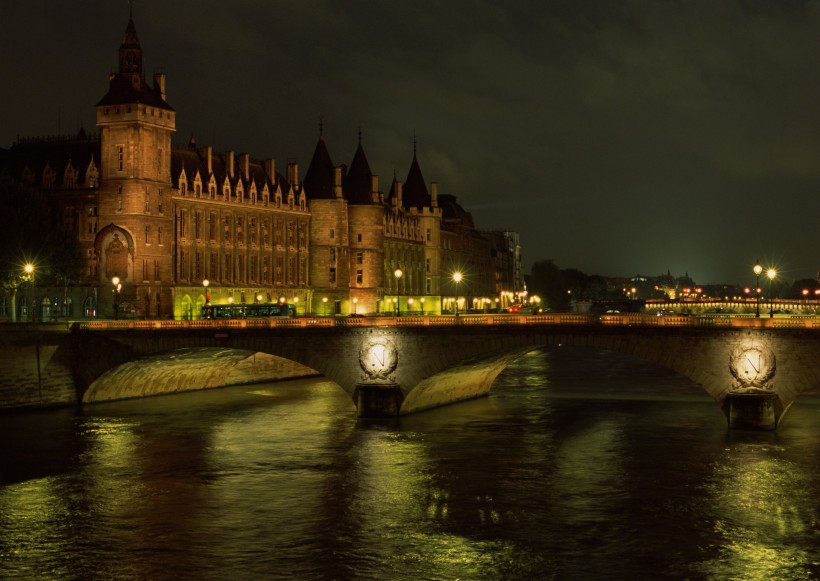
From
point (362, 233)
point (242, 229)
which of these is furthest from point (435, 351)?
point (362, 233)

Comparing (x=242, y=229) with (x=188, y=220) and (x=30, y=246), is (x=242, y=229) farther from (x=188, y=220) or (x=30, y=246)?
(x=30, y=246)

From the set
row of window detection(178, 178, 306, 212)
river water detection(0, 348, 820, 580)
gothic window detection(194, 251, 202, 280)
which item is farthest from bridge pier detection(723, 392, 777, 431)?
gothic window detection(194, 251, 202, 280)

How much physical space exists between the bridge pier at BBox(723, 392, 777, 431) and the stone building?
1595 inches

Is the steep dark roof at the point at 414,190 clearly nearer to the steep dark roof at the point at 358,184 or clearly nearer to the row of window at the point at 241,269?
the steep dark roof at the point at 358,184

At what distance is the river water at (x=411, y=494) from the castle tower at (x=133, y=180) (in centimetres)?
3759

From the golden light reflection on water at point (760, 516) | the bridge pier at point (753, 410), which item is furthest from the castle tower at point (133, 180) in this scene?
the golden light reflection on water at point (760, 516)

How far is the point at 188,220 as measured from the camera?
122 m

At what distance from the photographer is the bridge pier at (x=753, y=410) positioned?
62.2 meters

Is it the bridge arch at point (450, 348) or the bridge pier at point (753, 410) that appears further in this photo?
the bridge pier at point (753, 410)

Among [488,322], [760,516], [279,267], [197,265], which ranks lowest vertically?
[760,516]

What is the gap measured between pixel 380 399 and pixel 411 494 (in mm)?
20467

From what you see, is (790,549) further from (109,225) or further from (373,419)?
(109,225)

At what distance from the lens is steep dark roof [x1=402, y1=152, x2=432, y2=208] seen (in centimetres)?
17775

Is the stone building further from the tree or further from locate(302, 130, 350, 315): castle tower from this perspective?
the tree
